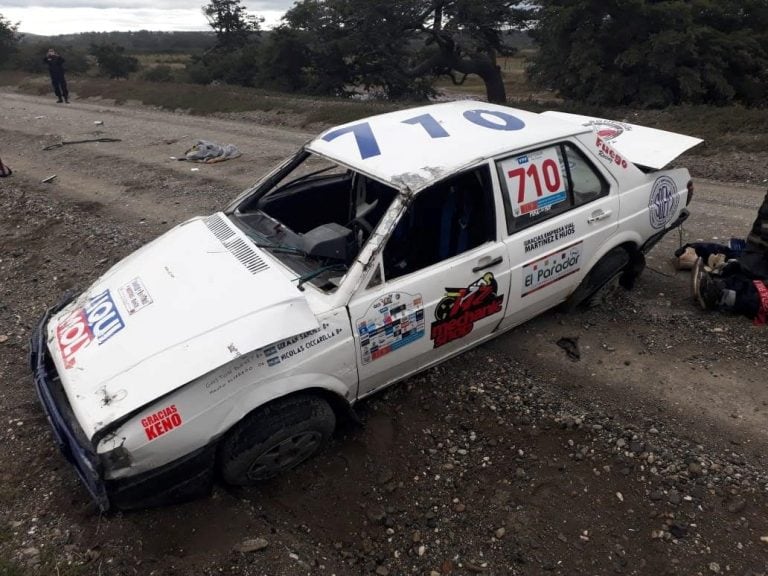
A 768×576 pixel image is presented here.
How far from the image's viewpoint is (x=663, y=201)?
4324 millimetres

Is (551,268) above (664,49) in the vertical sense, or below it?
below

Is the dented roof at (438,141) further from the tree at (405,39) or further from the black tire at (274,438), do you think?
the tree at (405,39)

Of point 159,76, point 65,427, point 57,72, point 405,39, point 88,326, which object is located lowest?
point 65,427

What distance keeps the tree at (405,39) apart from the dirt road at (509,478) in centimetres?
1803

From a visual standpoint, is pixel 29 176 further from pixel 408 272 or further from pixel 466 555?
pixel 466 555

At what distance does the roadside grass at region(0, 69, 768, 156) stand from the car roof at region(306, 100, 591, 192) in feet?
22.1

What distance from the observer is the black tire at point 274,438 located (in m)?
2.82

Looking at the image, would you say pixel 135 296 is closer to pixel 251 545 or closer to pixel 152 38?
pixel 251 545

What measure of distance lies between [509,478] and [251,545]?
1.49 m

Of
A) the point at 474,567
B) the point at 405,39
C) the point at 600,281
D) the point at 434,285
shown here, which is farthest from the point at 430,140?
the point at 405,39

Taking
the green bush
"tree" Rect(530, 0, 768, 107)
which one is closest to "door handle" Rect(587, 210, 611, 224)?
"tree" Rect(530, 0, 768, 107)

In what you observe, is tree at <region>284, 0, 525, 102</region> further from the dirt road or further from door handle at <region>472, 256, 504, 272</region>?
door handle at <region>472, 256, 504, 272</region>

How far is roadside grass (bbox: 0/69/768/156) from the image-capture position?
371 inches

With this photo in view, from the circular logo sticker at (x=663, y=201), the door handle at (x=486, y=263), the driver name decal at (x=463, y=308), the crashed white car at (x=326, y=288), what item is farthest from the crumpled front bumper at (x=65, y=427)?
the circular logo sticker at (x=663, y=201)
